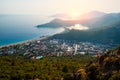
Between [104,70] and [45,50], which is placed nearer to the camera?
[104,70]

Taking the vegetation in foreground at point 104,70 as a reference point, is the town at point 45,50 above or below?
below

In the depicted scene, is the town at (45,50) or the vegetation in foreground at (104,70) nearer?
the vegetation in foreground at (104,70)

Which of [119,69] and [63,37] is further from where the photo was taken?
[63,37]

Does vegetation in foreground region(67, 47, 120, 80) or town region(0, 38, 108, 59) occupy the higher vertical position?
vegetation in foreground region(67, 47, 120, 80)

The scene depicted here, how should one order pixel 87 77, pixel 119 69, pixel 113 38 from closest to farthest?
pixel 119 69, pixel 87 77, pixel 113 38

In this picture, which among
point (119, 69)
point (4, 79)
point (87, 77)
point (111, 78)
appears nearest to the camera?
point (111, 78)

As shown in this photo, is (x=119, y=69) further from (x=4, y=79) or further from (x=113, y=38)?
(x=113, y=38)

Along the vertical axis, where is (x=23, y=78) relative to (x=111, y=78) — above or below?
below

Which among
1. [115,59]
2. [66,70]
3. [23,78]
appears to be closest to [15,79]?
[23,78]

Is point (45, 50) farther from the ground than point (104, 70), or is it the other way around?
point (104, 70)

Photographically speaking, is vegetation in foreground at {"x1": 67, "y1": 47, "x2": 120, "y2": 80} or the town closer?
vegetation in foreground at {"x1": 67, "y1": 47, "x2": 120, "y2": 80}
